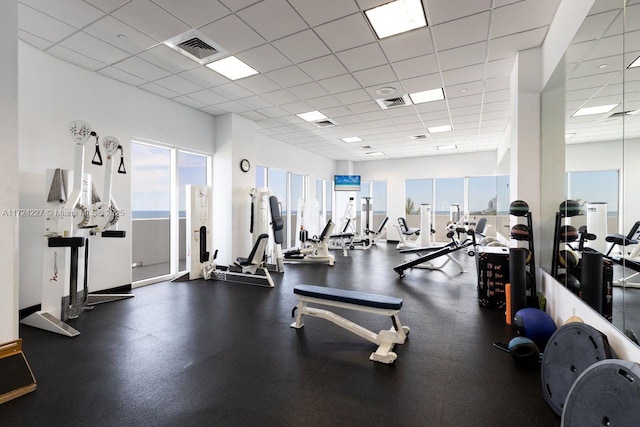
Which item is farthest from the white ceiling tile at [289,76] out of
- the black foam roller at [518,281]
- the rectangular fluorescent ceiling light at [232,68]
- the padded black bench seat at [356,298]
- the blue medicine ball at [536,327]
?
the blue medicine ball at [536,327]

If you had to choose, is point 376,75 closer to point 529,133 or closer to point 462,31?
point 462,31

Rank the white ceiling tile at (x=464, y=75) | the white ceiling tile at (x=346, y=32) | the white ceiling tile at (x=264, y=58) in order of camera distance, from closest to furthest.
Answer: the white ceiling tile at (x=346, y=32)
the white ceiling tile at (x=264, y=58)
the white ceiling tile at (x=464, y=75)

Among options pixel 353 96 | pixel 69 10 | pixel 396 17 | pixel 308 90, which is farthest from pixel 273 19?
pixel 353 96

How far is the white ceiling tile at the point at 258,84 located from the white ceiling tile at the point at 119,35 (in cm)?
132

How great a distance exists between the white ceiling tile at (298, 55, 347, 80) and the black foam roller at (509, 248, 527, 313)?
10.4 feet

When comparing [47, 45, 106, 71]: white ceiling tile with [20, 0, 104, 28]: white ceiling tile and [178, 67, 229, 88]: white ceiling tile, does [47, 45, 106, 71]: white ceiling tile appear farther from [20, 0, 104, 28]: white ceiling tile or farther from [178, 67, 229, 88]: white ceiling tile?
[178, 67, 229, 88]: white ceiling tile

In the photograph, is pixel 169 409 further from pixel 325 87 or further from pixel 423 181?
pixel 423 181

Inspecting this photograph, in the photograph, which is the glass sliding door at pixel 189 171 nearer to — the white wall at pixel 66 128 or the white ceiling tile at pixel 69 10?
the white wall at pixel 66 128

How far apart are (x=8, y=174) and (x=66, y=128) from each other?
2119mm

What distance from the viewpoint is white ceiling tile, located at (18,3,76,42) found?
292cm

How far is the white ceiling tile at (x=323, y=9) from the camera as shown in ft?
9.04

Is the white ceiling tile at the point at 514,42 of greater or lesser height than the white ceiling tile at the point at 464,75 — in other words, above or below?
below

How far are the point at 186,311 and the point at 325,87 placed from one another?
3831 mm

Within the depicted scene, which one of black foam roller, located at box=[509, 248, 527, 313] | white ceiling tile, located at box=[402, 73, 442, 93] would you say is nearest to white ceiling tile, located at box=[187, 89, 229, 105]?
white ceiling tile, located at box=[402, 73, 442, 93]
